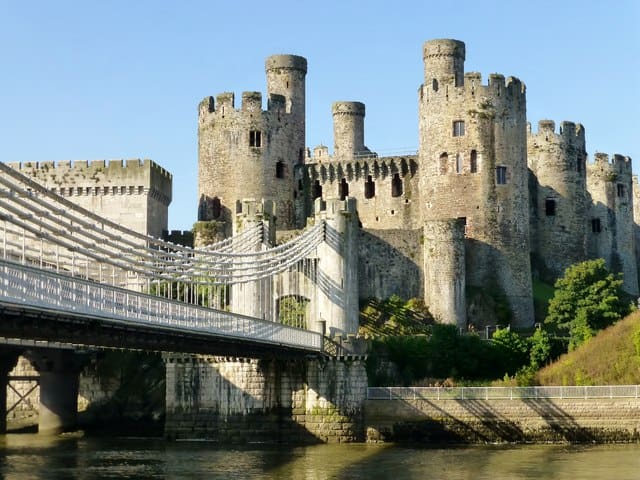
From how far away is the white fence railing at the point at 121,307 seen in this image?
24.4 metres

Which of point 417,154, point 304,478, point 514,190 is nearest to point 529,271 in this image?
point 514,190

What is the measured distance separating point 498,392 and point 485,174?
1511 centimetres

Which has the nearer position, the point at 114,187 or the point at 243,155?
the point at 114,187

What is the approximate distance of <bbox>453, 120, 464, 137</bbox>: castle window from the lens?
54.8 metres

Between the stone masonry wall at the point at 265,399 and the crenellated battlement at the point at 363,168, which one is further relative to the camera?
the crenellated battlement at the point at 363,168

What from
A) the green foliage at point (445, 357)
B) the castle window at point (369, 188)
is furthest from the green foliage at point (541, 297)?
the green foliage at point (445, 357)

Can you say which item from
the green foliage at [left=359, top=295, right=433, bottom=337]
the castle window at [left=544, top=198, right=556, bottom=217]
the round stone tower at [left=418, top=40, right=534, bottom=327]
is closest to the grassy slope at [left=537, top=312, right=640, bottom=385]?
the green foliage at [left=359, top=295, right=433, bottom=337]

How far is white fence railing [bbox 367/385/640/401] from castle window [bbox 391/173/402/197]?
17428 mm

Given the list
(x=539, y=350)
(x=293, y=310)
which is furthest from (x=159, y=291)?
(x=539, y=350)

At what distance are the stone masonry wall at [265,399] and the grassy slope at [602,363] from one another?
6005mm

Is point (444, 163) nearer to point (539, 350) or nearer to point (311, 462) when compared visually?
point (539, 350)

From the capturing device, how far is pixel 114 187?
5628 centimetres

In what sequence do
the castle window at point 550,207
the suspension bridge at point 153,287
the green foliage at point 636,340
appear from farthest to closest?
the castle window at point 550,207
the green foliage at point 636,340
the suspension bridge at point 153,287

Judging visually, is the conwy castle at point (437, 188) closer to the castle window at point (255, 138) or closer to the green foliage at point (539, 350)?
the castle window at point (255, 138)
